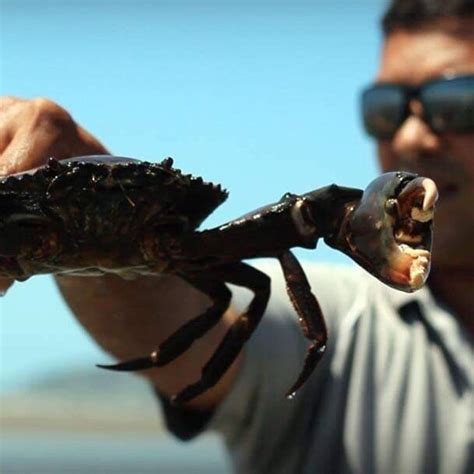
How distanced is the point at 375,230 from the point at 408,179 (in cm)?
12

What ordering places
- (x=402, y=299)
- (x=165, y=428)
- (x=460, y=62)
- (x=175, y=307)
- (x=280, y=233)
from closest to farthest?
(x=280, y=233)
(x=175, y=307)
(x=165, y=428)
(x=402, y=299)
(x=460, y=62)

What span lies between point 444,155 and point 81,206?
89.3 inches

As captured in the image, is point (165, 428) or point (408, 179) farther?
point (165, 428)

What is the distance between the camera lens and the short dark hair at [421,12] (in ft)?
18.6

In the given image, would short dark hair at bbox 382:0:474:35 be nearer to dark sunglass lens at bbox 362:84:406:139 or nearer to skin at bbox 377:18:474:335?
skin at bbox 377:18:474:335

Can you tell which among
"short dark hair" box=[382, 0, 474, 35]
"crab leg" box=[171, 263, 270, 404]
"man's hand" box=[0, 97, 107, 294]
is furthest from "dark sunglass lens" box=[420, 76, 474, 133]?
"crab leg" box=[171, 263, 270, 404]

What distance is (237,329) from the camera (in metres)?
3.43

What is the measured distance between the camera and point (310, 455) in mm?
4773

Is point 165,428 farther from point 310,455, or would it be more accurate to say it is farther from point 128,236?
point 128,236

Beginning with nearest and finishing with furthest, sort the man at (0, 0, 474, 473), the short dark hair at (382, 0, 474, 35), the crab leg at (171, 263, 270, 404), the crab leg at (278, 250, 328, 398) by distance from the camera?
the crab leg at (278, 250, 328, 398) < the crab leg at (171, 263, 270, 404) < the man at (0, 0, 474, 473) < the short dark hair at (382, 0, 474, 35)

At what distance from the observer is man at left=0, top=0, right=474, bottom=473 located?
14.2 ft

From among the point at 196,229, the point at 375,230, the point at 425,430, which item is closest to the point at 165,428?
the point at 425,430

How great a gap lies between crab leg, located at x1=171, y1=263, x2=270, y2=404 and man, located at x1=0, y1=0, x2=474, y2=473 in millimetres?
722

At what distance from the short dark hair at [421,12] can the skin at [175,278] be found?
48 millimetres
